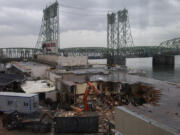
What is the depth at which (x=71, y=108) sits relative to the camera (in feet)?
53.4

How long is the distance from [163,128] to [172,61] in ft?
379

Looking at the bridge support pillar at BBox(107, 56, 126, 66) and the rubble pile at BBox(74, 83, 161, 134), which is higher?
the bridge support pillar at BBox(107, 56, 126, 66)

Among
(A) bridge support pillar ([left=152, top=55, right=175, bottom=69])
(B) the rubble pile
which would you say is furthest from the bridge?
(B) the rubble pile

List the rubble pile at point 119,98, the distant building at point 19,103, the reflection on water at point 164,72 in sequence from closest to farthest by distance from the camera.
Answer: the distant building at point 19,103 < the rubble pile at point 119,98 < the reflection on water at point 164,72

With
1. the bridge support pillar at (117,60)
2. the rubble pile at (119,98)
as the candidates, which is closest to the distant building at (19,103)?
the rubble pile at (119,98)

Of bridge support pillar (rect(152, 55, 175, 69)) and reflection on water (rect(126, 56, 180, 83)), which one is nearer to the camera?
reflection on water (rect(126, 56, 180, 83))

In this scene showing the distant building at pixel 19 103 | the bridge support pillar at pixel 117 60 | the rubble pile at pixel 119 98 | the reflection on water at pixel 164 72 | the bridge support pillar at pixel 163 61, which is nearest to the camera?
the distant building at pixel 19 103

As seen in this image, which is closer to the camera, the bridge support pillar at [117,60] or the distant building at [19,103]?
the distant building at [19,103]

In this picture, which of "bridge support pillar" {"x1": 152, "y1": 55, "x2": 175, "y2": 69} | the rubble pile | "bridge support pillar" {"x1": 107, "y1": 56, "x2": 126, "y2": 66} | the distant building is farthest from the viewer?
"bridge support pillar" {"x1": 152, "y1": 55, "x2": 175, "y2": 69}

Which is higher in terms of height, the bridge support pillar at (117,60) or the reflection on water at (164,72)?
the bridge support pillar at (117,60)

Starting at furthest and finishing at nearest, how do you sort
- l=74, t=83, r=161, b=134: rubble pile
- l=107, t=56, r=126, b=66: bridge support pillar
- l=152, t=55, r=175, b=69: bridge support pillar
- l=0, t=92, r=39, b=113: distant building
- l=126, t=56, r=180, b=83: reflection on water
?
l=152, t=55, r=175, b=69: bridge support pillar
l=107, t=56, r=126, b=66: bridge support pillar
l=126, t=56, r=180, b=83: reflection on water
l=74, t=83, r=161, b=134: rubble pile
l=0, t=92, r=39, b=113: distant building

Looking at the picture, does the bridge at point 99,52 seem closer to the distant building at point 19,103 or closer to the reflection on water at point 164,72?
the reflection on water at point 164,72

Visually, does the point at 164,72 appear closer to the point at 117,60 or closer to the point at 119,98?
the point at 117,60

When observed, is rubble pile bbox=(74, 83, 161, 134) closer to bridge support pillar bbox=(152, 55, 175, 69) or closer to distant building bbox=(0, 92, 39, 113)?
distant building bbox=(0, 92, 39, 113)
